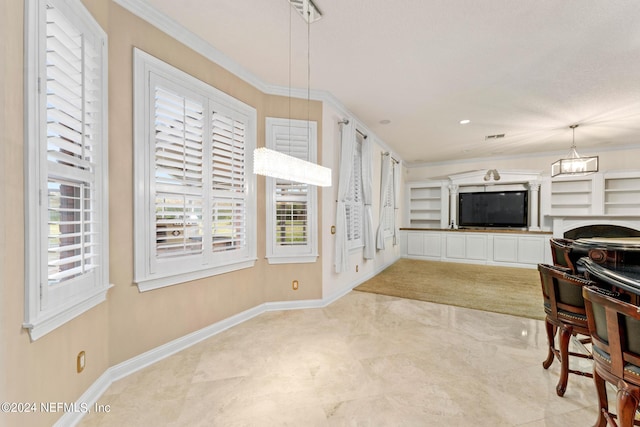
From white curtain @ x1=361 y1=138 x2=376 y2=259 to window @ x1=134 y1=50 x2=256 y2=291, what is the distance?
2.18 metres

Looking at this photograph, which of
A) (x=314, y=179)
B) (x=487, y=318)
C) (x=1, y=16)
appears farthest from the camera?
(x=487, y=318)

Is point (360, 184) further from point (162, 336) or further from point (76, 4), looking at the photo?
point (76, 4)

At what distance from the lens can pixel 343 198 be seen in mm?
3967

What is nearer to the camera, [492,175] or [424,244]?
[492,175]

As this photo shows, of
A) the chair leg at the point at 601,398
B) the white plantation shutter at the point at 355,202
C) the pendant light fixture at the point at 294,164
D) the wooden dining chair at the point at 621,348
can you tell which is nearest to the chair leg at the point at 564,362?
the chair leg at the point at 601,398

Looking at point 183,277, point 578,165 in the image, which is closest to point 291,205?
point 183,277

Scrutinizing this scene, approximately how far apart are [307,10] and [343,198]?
2.38m

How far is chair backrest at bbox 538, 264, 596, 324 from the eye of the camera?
180 centimetres

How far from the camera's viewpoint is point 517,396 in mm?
1882

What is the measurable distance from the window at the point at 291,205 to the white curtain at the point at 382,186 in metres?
2.21

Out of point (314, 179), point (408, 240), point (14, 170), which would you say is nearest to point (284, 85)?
point (314, 179)

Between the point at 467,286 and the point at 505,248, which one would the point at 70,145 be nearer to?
the point at 467,286

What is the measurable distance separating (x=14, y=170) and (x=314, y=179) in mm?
1701

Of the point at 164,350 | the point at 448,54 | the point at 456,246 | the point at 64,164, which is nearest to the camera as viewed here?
the point at 64,164
